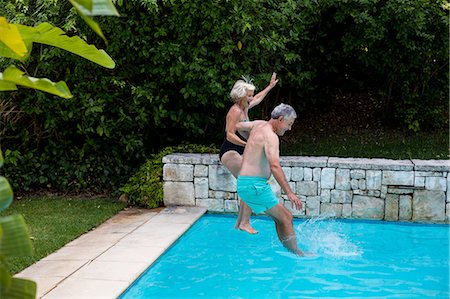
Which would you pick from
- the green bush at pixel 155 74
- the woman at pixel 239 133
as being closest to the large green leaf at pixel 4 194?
the woman at pixel 239 133

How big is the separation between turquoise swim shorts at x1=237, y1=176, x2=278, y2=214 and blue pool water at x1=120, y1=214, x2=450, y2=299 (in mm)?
677

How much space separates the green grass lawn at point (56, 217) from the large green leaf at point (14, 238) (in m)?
5.25

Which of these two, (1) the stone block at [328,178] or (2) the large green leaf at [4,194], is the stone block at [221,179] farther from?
(2) the large green leaf at [4,194]

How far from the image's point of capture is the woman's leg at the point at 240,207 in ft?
24.2

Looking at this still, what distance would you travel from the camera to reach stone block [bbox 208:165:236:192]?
8500 millimetres

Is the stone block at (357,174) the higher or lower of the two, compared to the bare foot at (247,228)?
higher

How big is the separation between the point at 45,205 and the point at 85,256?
266 centimetres

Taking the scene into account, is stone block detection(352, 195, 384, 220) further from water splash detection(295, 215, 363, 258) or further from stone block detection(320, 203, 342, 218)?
water splash detection(295, 215, 363, 258)

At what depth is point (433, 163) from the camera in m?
8.22

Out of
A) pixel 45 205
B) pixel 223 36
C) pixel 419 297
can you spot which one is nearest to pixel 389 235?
pixel 419 297

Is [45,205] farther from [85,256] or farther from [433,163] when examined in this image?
[433,163]

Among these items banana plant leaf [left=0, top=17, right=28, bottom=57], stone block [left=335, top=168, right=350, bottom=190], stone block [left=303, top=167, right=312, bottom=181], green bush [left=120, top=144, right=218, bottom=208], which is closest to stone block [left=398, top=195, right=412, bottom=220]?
stone block [left=335, top=168, right=350, bottom=190]

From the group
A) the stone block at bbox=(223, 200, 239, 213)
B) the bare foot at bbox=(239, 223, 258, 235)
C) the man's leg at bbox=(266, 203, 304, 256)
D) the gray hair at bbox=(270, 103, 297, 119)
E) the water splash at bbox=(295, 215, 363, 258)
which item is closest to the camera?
the gray hair at bbox=(270, 103, 297, 119)

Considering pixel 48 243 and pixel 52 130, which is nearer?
pixel 48 243
